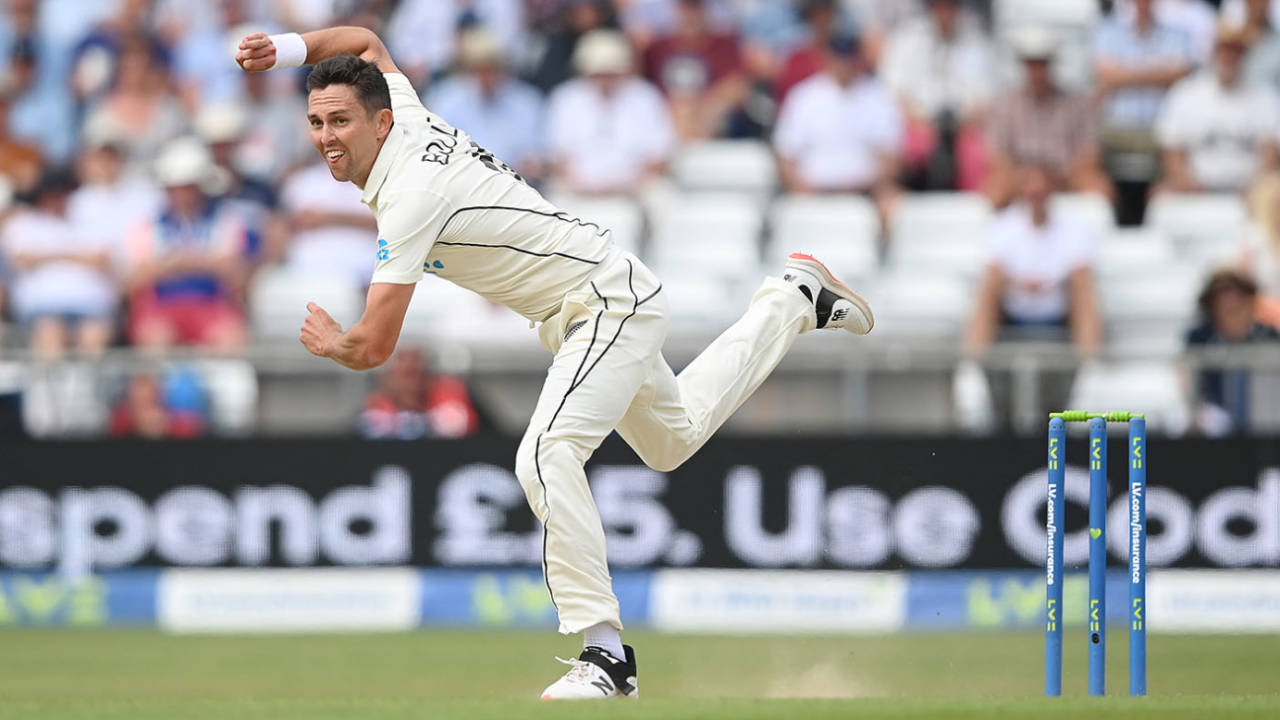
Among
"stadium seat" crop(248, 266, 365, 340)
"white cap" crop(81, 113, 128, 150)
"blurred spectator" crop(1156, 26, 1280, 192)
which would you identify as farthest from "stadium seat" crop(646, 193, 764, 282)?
"white cap" crop(81, 113, 128, 150)

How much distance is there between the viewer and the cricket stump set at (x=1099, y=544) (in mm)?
5164

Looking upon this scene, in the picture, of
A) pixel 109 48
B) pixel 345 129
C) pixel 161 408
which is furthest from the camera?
pixel 109 48

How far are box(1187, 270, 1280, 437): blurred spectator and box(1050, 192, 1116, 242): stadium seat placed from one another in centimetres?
130

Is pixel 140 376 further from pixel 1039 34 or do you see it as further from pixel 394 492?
pixel 1039 34

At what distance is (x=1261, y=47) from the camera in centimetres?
1191

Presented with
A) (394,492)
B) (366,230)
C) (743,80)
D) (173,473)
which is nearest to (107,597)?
(173,473)

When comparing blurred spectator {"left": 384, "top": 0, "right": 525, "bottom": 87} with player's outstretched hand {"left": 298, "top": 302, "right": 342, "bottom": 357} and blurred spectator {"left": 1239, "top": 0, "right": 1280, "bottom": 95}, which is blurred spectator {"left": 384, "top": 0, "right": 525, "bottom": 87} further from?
player's outstretched hand {"left": 298, "top": 302, "right": 342, "bottom": 357}

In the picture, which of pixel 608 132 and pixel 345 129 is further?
pixel 608 132

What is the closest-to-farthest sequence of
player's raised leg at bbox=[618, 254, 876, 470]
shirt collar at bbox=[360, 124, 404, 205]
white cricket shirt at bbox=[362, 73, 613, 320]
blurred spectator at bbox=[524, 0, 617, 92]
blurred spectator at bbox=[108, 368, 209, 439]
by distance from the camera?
white cricket shirt at bbox=[362, 73, 613, 320], shirt collar at bbox=[360, 124, 404, 205], player's raised leg at bbox=[618, 254, 876, 470], blurred spectator at bbox=[108, 368, 209, 439], blurred spectator at bbox=[524, 0, 617, 92]

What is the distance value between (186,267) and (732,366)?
5304 millimetres

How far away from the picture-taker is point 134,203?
11531 mm

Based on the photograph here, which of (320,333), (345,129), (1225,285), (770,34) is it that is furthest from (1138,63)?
(320,333)

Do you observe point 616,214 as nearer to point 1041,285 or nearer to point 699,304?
point 699,304

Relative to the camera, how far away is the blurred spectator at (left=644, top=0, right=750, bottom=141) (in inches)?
469
